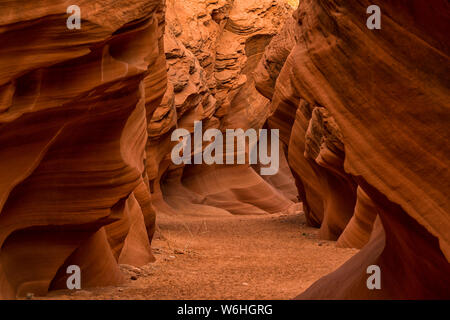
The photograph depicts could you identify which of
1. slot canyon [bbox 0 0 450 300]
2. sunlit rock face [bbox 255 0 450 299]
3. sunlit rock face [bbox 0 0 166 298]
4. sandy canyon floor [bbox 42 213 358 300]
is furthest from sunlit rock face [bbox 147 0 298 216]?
sunlit rock face [bbox 255 0 450 299]

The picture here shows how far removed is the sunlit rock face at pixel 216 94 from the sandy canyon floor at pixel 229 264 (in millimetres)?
4762

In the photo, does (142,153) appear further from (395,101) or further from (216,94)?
(216,94)

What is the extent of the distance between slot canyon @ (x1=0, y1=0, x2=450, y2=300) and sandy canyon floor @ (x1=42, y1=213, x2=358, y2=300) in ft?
0.18

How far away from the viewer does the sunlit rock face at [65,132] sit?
18.3 ft

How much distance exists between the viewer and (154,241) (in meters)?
13.7

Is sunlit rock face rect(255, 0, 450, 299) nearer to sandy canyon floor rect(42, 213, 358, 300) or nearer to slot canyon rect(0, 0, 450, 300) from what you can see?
slot canyon rect(0, 0, 450, 300)

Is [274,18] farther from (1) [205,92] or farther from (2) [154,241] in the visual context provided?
(2) [154,241]

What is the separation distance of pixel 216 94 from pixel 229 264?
61.0 ft

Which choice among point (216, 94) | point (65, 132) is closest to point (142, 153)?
point (65, 132)

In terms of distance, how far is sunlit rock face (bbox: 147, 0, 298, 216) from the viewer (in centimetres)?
2145

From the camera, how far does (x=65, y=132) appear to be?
655 centimetres

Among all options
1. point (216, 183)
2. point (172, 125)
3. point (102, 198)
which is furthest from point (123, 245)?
point (216, 183)

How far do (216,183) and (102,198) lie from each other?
21.1 meters

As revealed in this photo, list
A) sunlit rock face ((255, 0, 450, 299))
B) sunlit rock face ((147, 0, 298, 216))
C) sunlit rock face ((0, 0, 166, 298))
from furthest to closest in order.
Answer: sunlit rock face ((147, 0, 298, 216)), sunlit rock face ((0, 0, 166, 298)), sunlit rock face ((255, 0, 450, 299))
